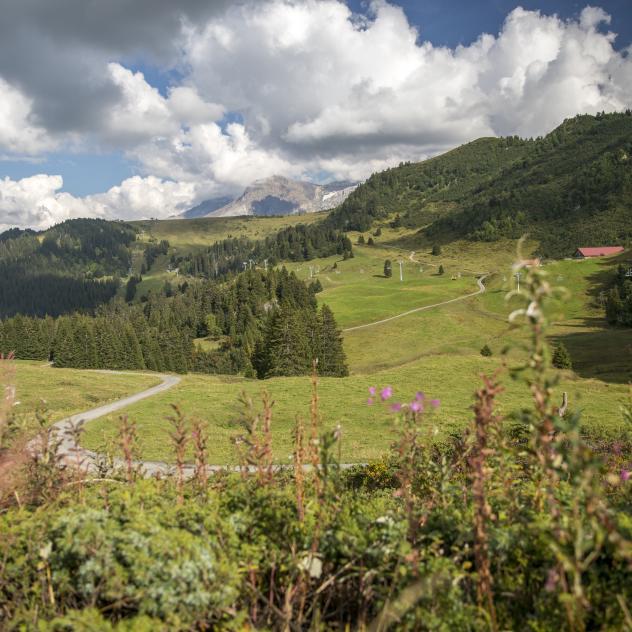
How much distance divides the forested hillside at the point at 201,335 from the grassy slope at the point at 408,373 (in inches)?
416

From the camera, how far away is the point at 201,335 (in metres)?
146

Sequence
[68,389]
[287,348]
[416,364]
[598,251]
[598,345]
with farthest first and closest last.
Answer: [598,251] → [598,345] → [287,348] → [416,364] → [68,389]

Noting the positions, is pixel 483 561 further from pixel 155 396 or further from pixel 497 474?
pixel 155 396

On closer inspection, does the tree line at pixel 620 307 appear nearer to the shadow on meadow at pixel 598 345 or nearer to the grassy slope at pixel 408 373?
the shadow on meadow at pixel 598 345

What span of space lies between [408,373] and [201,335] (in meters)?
111

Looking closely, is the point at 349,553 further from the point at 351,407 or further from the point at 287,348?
the point at 287,348

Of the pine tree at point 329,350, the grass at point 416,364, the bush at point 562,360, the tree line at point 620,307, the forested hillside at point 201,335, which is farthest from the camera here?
the tree line at point 620,307

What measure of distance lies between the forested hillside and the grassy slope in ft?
34.6

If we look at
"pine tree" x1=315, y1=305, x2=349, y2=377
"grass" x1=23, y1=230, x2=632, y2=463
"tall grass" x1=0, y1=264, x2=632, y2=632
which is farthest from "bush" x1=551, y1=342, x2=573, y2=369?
→ "tall grass" x1=0, y1=264, x2=632, y2=632

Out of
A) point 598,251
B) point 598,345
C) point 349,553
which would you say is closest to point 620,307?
point 598,345

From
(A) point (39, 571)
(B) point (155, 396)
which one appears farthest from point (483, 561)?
(B) point (155, 396)

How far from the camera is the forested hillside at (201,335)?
256 feet

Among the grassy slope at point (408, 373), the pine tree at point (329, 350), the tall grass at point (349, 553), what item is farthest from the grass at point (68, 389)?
the tall grass at point (349, 553)

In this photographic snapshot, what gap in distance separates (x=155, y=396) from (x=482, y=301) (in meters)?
96.2
